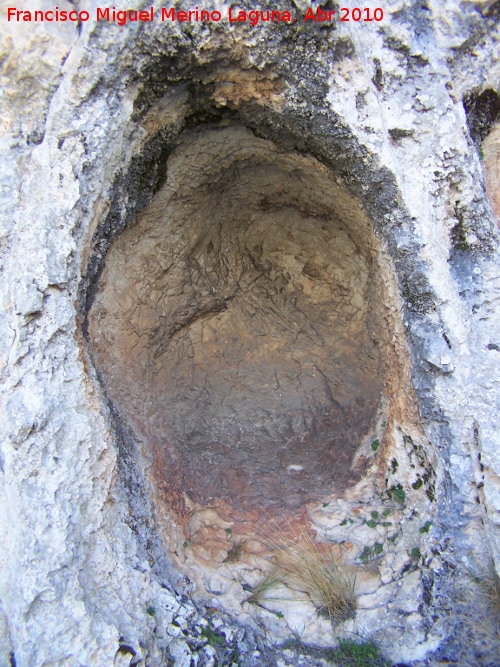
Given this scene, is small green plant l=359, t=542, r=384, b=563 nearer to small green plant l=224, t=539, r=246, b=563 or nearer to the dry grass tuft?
the dry grass tuft

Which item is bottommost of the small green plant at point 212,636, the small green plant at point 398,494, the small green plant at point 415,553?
the small green plant at point 212,636

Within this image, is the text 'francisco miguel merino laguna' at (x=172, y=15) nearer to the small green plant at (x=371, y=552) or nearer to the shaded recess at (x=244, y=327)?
the shaded recess at (x=244, y=327)

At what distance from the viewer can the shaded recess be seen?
183cm

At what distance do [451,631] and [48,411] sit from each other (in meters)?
1.37

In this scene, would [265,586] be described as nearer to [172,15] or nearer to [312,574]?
[312,574]

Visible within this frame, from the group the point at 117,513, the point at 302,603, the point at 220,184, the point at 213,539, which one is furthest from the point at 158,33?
the point at 302,603

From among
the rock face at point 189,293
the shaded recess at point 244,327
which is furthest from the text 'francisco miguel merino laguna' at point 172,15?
the shaded recess at point 244,327

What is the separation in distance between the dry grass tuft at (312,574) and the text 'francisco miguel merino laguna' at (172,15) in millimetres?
1741

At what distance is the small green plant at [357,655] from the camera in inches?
64.0

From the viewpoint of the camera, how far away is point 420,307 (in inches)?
63.9

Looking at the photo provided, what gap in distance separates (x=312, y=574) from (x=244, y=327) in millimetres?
1116

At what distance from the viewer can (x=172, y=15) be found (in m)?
1.40

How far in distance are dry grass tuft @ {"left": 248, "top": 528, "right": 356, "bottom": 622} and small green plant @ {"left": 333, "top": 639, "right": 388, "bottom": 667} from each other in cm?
9

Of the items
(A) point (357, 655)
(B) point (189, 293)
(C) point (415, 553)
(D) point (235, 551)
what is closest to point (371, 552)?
(C) point (415, 553)
